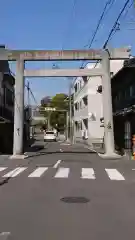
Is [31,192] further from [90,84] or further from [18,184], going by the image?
[90,84]

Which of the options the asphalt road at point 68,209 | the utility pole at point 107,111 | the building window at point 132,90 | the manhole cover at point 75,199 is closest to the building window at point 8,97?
the utility pole at point 107,111

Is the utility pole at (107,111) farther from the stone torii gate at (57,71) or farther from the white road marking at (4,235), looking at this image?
the white road marking at (4,235)

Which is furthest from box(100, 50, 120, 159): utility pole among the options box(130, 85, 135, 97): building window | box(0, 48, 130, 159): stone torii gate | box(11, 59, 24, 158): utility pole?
box(11, 59, 24, 158): utility pole

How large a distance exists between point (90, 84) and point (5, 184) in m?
42.5

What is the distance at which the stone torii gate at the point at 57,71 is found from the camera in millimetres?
26906

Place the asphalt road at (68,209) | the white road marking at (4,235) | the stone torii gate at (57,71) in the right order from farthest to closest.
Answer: the stone torii gate at (57,71)
the asphalt road at (68,209)
the white road marking at (4,235)

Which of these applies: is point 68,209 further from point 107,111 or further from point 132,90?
point 132,90

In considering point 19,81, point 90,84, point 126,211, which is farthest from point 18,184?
point 90,84

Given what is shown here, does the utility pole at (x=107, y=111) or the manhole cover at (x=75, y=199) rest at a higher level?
the utility pole at (x=107, y=111)

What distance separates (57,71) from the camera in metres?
27.2

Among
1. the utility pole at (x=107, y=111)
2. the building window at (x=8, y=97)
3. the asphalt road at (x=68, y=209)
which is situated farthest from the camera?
the building window at (x=8, y=97)

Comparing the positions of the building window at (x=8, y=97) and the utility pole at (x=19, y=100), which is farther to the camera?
the building window at (x=8, y=97)

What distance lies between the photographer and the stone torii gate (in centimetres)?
2691

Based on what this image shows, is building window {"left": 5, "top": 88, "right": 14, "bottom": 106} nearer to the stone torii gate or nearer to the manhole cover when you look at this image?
the stone torii gate
